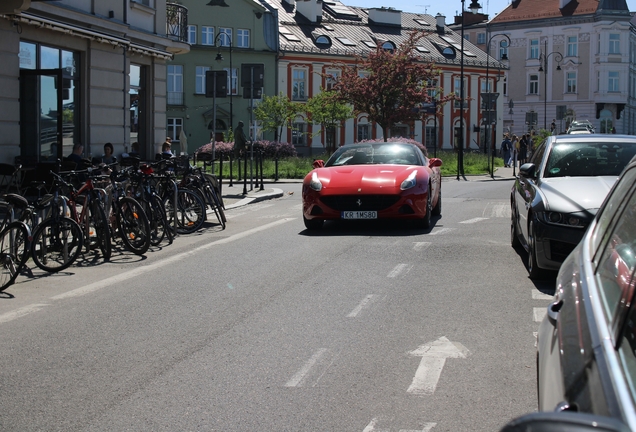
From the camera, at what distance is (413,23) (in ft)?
257

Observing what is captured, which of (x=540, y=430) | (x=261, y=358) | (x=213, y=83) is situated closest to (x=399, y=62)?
(x=213, y=83)

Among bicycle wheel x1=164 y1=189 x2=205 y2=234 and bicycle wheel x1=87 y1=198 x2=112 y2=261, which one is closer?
bicycle wheel x1=87 y1=198 x2=112 y2=261

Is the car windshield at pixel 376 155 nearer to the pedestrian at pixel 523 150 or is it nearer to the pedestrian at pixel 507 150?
the pedestrian at pixel 523 150

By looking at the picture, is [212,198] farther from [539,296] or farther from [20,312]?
[539,296]

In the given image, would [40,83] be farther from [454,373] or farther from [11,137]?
[454,373]

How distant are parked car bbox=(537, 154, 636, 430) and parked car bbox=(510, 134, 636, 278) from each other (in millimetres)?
4868

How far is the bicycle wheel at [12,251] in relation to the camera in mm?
9211

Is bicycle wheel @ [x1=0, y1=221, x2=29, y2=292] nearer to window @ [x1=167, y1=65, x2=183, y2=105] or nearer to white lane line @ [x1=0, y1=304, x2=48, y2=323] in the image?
white lane line @ [x1=0, y1=304, x2=48, y2=323]

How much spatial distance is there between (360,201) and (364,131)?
190 ft

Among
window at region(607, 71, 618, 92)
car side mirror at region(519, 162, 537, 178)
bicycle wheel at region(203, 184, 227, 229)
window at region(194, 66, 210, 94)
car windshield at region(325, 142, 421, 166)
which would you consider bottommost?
bicycle wheel at region(203, 184, 227, 229)

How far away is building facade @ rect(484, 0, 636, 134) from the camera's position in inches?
3420

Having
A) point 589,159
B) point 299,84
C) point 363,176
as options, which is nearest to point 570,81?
point 299,84

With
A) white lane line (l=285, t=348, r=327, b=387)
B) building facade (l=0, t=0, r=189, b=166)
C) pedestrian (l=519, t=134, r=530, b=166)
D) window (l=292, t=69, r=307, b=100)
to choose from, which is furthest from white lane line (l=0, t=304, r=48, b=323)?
window (l=292, t=69, r=307, b=100)

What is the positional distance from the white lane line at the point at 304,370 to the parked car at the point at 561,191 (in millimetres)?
3362
